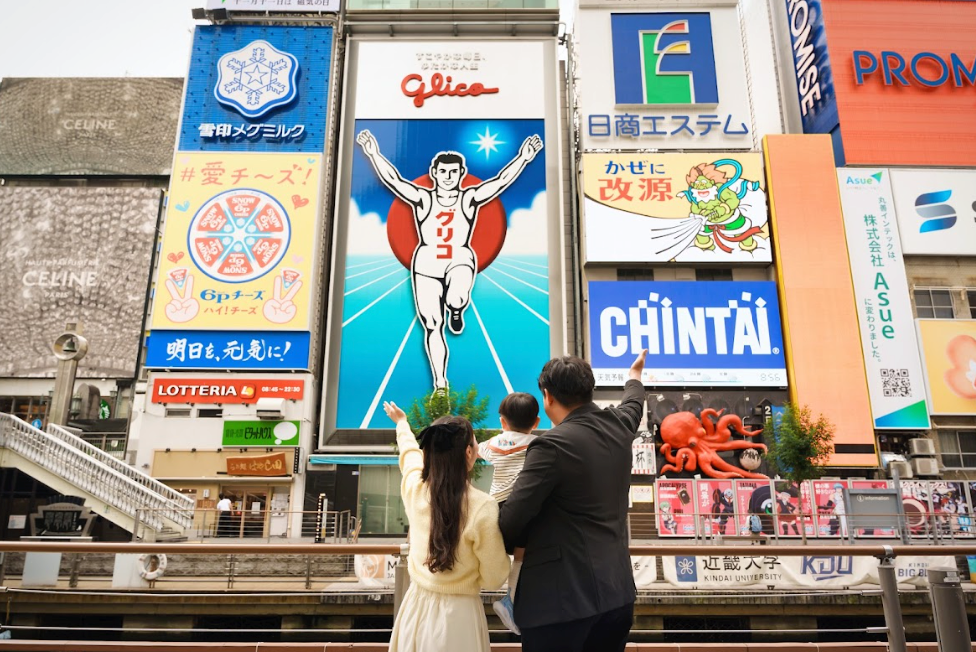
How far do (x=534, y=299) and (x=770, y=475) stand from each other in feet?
31.9

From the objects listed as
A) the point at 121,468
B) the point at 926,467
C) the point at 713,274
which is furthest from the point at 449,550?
the point at 926,467

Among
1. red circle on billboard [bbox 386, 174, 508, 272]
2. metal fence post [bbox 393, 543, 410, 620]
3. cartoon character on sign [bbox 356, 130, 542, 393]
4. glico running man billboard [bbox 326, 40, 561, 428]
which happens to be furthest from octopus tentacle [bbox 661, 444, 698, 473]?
metal fence post [bbox 393, 543, 410, 620]

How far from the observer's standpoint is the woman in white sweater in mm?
2482

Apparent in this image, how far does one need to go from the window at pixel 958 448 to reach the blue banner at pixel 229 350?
21227 millimetres


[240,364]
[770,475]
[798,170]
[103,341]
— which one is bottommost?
[770,475]

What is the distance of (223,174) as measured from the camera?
24.8m

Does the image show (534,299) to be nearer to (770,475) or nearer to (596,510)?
(770,475)

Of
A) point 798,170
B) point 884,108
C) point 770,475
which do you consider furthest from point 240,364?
point 884,108

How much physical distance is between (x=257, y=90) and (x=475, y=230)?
33.3 ft

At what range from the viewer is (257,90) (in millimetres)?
26062

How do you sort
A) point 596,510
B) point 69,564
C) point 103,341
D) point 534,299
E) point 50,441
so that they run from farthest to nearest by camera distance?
point 103,341 → point 534,299 → point 50,441 → point 69,564 → point 596,510

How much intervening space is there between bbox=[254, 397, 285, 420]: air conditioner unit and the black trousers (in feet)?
68.3

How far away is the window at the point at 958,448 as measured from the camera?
73.0 feet

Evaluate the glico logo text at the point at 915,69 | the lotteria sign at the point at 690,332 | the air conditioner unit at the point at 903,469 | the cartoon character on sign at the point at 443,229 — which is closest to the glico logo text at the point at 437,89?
the cartoon character on sign at the point at 443,229
